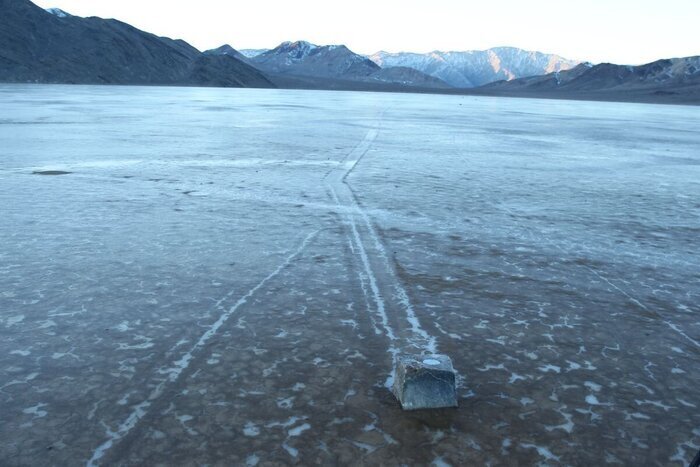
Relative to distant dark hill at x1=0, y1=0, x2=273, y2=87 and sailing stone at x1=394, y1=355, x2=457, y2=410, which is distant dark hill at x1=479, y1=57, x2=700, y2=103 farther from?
sailing stone at x1=394, y1=355, x2=457, y2=410

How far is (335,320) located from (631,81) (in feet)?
610

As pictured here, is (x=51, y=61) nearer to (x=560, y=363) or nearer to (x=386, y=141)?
(x=386, y=141)

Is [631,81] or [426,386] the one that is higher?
[426,386]

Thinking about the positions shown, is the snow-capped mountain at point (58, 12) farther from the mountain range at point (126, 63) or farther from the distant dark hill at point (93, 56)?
the distant dark hill at point (93, 56)

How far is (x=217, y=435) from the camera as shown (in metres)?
2.87

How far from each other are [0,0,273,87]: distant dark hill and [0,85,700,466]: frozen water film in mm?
107483

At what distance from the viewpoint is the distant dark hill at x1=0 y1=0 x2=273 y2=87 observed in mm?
109812

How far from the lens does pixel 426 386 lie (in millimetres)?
3141

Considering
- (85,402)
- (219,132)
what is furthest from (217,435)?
(219,132)

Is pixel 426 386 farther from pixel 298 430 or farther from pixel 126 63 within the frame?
pixel 126 63

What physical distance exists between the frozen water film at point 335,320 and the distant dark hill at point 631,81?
455ft

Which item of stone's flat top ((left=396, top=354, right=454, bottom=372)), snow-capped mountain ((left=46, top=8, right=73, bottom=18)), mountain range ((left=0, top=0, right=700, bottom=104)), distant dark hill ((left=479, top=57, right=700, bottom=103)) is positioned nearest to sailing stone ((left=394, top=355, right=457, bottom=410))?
stone's flat top ((left=396, top=354, right=454, bottom=372))

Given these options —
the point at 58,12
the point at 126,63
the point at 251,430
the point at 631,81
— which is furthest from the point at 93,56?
the point at 251,430

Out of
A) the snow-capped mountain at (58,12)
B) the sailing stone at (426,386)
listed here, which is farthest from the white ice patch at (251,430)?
the snow-capped mountain at (58,12)
